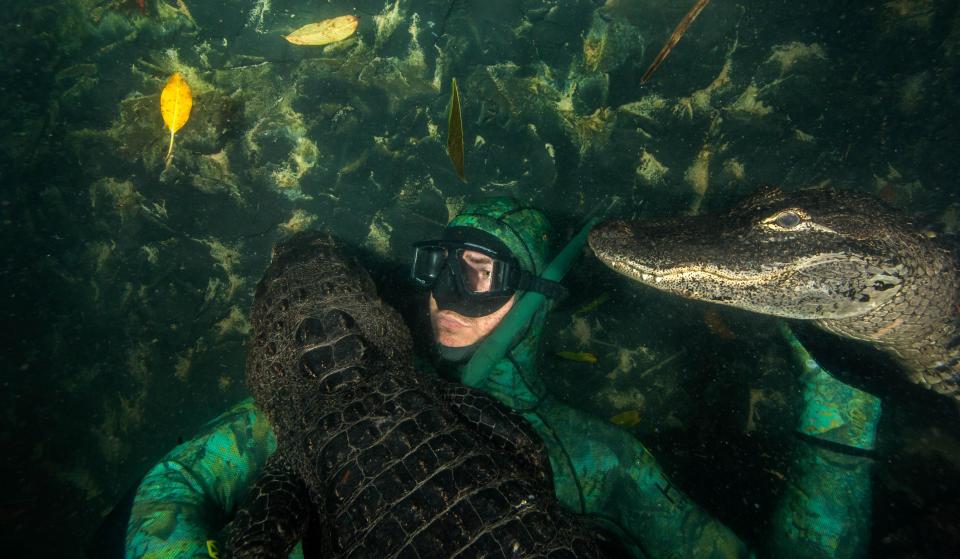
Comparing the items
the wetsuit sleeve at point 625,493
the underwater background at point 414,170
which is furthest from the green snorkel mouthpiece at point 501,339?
the underwater background at point 414,170

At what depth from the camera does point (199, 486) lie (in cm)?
296

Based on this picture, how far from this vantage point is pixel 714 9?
385 centimetres

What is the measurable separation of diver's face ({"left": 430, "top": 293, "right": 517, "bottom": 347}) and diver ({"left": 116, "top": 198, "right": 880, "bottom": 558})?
0.03ft

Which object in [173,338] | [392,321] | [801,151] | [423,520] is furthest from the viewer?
[173,338]

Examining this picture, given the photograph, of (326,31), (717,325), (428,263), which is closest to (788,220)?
(717,325)

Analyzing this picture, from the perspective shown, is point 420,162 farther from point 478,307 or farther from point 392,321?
point 392,321

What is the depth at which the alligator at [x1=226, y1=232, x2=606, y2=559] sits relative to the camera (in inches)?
71.7

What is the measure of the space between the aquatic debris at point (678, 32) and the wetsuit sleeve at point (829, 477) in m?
3.25

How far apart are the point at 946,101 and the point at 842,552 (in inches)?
172

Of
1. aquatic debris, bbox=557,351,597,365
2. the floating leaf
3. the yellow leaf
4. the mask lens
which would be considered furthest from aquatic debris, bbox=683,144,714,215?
the floating leaf

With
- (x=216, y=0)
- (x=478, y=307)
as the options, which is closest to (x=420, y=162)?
(x=478, y=307)

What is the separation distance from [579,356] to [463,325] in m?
1.63

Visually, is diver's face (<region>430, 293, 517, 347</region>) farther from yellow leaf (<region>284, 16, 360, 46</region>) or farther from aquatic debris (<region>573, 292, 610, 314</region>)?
yellow leaf (<region>284, 16, 360, 46</region>)

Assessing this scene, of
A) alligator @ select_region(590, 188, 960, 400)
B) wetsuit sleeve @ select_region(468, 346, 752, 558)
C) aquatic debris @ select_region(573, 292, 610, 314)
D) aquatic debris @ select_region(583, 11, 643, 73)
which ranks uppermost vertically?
aquatic debris @ select_region(583, 11, 643, 73)
